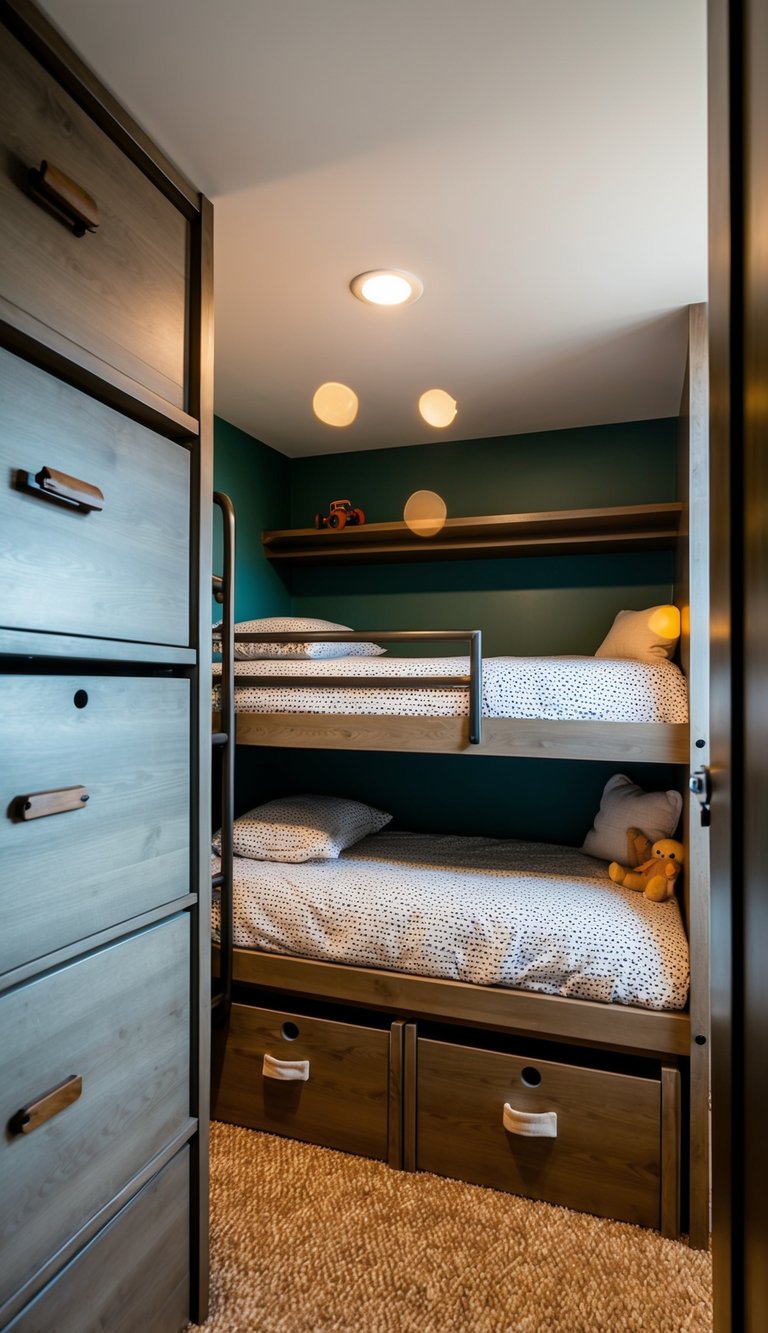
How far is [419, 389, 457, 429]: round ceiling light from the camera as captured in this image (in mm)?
2740

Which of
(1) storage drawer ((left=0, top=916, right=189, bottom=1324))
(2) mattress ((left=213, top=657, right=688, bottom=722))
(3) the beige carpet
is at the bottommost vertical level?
(3) the beige carpet

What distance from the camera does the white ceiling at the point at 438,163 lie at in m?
1.21

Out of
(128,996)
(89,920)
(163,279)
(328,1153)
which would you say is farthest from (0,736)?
(328,1153)

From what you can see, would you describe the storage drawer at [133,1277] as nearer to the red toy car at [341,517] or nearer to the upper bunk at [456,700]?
the upper bunk at [456,700]

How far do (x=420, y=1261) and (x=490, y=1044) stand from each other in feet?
1.78

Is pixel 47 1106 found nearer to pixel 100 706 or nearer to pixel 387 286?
pixel 100 706

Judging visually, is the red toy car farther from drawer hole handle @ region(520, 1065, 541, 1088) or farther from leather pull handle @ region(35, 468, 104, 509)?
drawer hole handle @ region(520, 1065, 541, 1088)

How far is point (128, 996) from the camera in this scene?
1357 mm

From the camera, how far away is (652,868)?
235cm

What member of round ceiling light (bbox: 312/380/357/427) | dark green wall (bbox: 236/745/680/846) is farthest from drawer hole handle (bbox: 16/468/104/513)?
dark green wall (bbox: 236/745/680/846)

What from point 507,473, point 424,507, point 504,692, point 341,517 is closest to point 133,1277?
point 504,692

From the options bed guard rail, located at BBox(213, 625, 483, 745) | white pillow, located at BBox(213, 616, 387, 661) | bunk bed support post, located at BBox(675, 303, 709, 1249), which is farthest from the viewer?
white pillow, located at BBox(213, 616, 387, 661)

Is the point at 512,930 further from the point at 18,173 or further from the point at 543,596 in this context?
the point at 18,173

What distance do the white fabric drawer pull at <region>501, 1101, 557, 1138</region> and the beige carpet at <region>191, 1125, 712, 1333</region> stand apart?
7.7 inches
